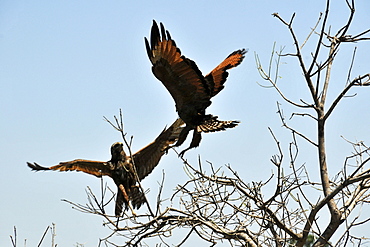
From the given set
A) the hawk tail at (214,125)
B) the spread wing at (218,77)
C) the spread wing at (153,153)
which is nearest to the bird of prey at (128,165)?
the spread wing at (153,153)

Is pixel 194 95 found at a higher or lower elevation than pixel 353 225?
higher

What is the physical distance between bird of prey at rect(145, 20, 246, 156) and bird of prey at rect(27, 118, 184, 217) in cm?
→ 59

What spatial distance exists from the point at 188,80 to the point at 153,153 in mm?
1346

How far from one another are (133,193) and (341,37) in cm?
284

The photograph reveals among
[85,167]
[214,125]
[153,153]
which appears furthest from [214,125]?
[85,167]

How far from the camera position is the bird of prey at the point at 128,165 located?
6323 millimetres

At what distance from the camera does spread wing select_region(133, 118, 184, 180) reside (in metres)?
6.73

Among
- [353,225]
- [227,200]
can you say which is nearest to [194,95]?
[227,200]

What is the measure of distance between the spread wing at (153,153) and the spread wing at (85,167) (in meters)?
0.35

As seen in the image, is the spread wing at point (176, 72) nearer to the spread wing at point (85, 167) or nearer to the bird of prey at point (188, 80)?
the bird of prey at point (188, 80)

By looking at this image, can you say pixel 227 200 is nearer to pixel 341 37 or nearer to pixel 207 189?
pixel 207 189

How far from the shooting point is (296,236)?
4.58 m

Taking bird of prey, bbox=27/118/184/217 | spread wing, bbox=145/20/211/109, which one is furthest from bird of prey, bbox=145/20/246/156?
bird of prey, bbox=27/118/184/217

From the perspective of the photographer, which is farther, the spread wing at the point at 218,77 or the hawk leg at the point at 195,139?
the hawk leg at the point at 195,139
